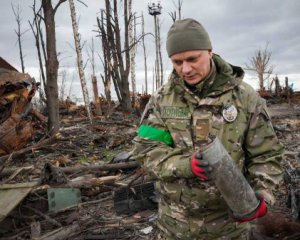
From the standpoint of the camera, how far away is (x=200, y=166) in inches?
61.9

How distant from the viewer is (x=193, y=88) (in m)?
1.93

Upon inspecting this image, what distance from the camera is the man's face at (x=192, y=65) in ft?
5.97

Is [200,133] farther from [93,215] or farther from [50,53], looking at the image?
[50,53]

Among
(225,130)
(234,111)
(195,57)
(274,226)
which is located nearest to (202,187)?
(225,130)

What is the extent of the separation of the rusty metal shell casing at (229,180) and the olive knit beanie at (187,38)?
551 mm

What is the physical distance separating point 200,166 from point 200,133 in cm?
33

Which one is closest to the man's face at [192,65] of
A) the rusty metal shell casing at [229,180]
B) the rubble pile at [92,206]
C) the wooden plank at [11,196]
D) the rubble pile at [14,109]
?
the rusty metal shell casing at [229,180]

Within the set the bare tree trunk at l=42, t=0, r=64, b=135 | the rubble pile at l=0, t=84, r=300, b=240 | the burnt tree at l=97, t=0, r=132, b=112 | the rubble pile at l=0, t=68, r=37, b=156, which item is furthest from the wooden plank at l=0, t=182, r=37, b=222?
the burnt tree at l=97, t=0, r=132, b=112

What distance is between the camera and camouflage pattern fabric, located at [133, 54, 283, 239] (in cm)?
181

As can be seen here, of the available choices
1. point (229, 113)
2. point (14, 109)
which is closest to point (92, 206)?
point (229, 113)

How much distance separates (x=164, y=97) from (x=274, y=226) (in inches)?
78.7

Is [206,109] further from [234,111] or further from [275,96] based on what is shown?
[275,96]

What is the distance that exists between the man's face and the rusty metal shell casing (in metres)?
0.44

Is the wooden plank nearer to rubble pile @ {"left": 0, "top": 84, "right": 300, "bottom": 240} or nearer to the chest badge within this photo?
rubble pile @ {"left": 0, "top": 84, "right": 300, "bottom": 240}
